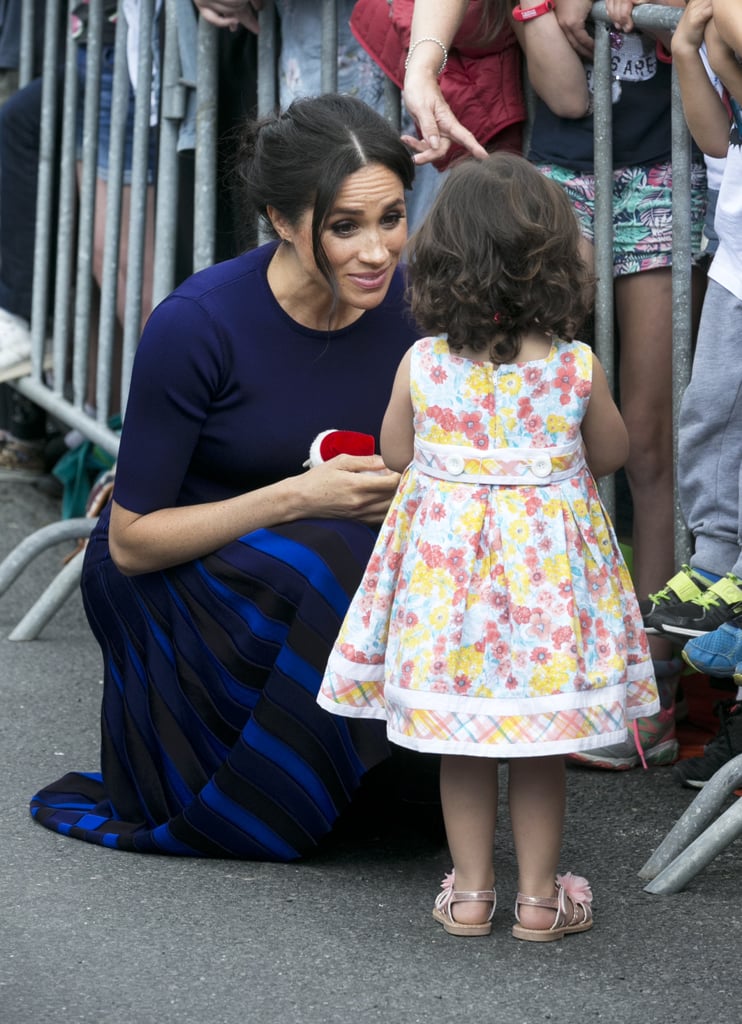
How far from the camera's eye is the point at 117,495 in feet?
10.3

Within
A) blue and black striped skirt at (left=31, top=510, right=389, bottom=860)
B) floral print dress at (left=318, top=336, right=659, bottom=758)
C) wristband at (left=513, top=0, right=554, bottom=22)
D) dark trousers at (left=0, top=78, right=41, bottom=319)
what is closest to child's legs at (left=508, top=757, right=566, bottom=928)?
floral print dress at (left=318, top=336, right=659, bottom=758)

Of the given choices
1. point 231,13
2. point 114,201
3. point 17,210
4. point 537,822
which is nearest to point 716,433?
point 537,822

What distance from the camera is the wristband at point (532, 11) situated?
335cm

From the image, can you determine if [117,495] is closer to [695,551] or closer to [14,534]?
[695,551]

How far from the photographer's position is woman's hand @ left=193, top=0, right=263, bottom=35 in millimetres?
4133

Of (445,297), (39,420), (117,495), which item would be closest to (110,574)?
(117,495)

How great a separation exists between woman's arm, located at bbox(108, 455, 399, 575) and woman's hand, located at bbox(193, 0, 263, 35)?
1544mm

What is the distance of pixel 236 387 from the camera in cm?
314

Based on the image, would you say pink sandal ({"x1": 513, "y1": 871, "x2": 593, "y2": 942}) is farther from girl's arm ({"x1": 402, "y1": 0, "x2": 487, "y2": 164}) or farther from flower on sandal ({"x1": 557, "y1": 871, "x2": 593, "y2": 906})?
girl's arm ({"x1": 402, "y1": 0, "x2": 487, "y2": 164})

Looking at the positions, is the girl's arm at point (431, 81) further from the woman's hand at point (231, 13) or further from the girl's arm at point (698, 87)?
the woman's hand at point (231, 13)

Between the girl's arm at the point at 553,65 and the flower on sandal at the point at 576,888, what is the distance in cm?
154

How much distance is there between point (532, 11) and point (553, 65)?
11 cm

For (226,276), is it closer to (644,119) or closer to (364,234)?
(364,234)

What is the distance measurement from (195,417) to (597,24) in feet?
3.57
